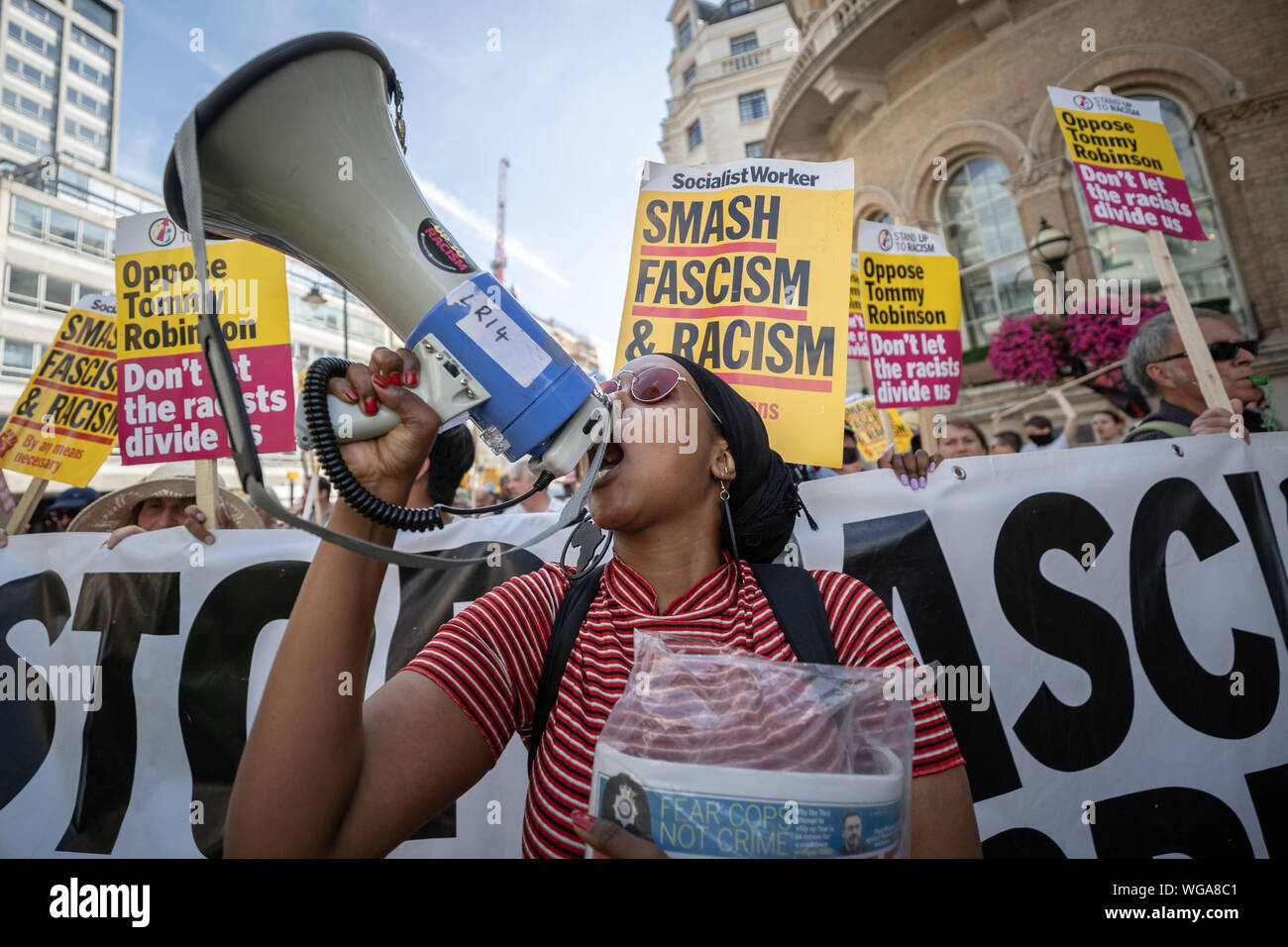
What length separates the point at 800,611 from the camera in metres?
1.26

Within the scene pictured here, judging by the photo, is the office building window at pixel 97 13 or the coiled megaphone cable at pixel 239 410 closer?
the coiled megaphone cable at pixel 239 410

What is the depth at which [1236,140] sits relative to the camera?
8.24 meters

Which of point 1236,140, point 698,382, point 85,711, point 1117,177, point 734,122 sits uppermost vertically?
point 734,122

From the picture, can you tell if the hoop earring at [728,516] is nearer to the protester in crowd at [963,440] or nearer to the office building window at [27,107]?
the protester in crowd at [963,440]

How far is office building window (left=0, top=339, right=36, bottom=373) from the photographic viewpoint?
21125 millimetres

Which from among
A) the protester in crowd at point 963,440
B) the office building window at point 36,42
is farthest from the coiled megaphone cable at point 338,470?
the office building window at point 36,42

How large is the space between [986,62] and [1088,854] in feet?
37.8

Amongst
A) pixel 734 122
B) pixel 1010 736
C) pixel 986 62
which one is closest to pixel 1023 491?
pixel 1010 736

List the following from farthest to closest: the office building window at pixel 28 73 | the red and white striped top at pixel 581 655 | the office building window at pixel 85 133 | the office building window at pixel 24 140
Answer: the office building window at pixel 85 133 → the office building window at pixel 28 73 → the office building window at pixel 24 140 → the red and white striped top at pixel 581 655

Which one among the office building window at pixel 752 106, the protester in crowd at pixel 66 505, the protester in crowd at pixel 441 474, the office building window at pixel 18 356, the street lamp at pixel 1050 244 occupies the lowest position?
the protester in crowd at pixel 441 474

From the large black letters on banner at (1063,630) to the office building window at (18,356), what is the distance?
28687 mm

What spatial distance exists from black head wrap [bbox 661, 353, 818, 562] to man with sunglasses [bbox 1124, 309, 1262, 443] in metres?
1.99

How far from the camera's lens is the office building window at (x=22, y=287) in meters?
21.7
